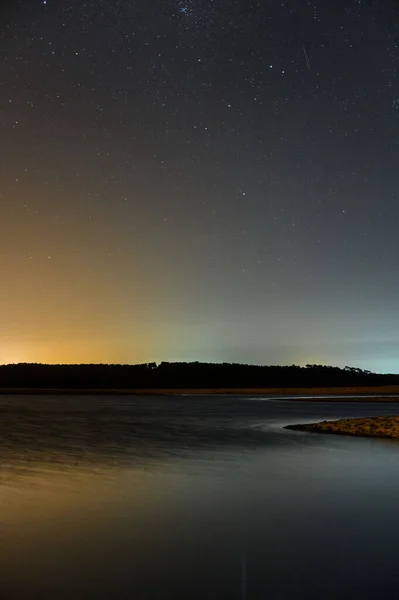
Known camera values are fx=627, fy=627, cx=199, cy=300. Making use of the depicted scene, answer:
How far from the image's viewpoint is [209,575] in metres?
7.05

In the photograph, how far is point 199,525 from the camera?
385 inches

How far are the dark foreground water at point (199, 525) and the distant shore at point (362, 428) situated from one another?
6001 mm

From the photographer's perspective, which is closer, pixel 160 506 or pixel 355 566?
pixel 355 566

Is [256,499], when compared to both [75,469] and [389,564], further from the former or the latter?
[75,469]

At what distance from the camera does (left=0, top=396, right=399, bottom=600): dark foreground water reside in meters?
6.70

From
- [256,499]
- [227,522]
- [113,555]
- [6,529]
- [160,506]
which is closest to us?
[113,555]

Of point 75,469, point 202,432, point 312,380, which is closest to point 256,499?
point 75,469

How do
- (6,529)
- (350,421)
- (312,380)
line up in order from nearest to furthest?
1. (6,529)
2. (350,421)
3. (312,380)

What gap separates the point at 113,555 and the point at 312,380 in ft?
566

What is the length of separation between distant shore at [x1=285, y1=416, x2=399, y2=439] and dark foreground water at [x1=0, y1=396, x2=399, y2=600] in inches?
236

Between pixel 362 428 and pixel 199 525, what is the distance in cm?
1915

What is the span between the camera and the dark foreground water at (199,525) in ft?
22.0

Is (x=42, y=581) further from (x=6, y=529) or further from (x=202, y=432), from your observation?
(x=202, y=432)

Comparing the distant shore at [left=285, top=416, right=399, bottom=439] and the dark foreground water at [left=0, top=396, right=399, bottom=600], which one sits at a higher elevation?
the distant shore at [left=285, top=416, right=399, bottom=439]
